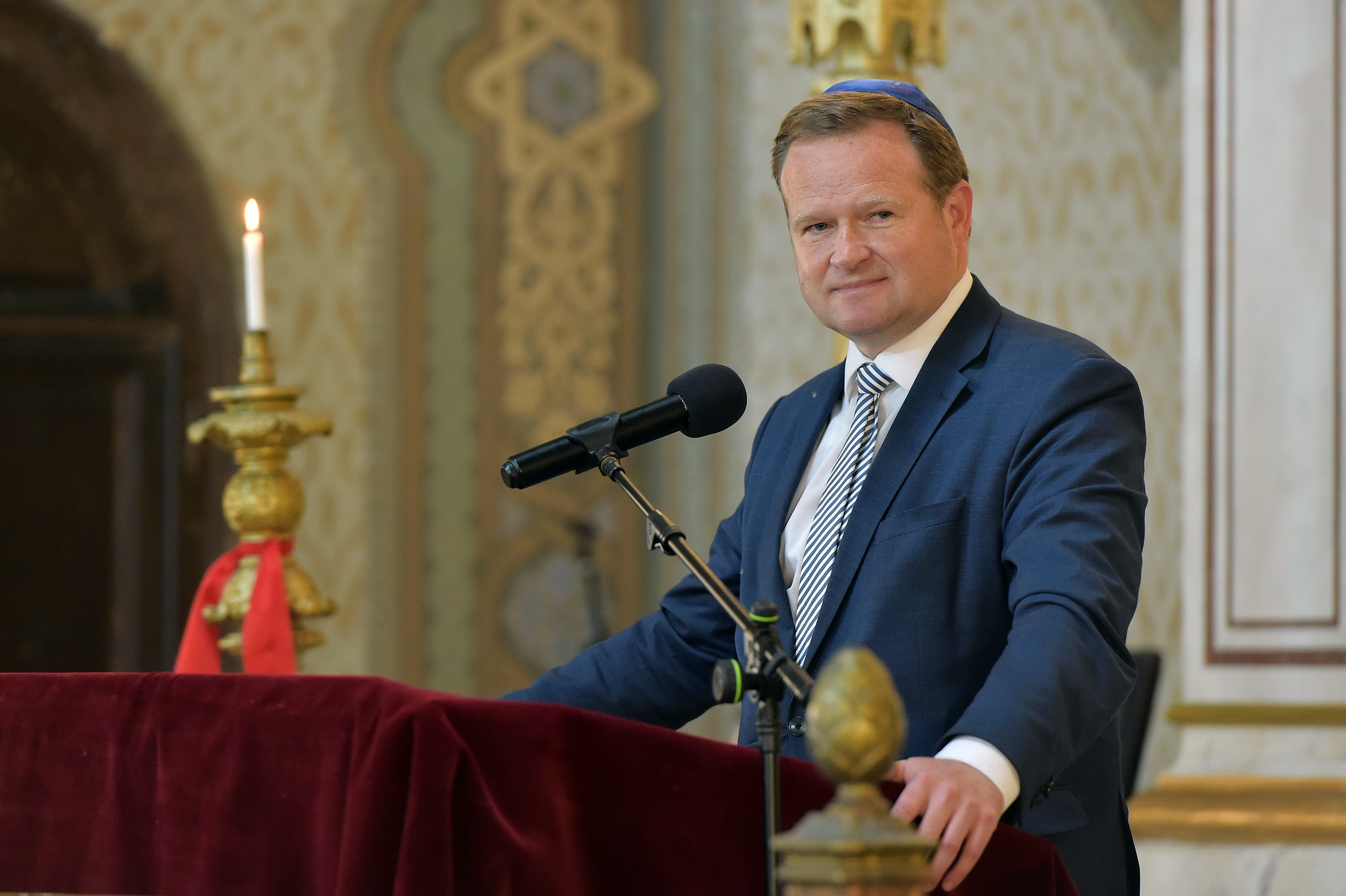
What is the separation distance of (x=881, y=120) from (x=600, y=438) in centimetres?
59

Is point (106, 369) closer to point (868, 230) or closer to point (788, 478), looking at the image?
point (788, 478)

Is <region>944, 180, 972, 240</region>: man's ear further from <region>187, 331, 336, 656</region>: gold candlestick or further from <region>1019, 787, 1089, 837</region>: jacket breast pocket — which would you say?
<region>187, 331, 336, 656</region>: gold candlestick

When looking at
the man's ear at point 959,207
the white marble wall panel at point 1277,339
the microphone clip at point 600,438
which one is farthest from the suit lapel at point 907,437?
the white marble wall panel at point 1277,339

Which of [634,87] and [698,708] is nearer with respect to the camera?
[698,708]

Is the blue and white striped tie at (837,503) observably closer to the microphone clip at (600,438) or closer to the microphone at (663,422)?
the microphone at (663,422)

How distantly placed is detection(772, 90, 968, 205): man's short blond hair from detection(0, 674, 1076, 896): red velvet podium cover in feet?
2.65

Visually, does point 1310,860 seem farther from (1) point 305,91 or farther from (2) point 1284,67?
(1) point 305,91

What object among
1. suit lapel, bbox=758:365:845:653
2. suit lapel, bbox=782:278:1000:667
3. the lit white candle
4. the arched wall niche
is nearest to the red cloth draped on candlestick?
the lit white candle

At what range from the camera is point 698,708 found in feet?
6.83

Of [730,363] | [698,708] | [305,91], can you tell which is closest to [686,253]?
[730,363]

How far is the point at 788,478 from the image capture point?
204cm

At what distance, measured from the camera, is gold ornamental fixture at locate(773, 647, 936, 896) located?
1.05m

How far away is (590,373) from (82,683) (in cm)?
381

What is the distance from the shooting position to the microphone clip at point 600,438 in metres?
1.55
